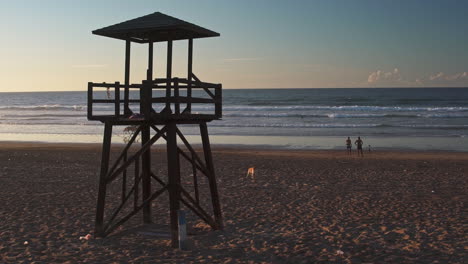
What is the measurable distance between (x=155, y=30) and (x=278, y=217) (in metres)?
5.76

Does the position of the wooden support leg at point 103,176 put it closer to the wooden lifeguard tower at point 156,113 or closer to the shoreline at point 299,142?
the wooden lifeguard tower at point 156,113

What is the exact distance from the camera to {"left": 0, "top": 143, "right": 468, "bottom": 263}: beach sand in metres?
10.3

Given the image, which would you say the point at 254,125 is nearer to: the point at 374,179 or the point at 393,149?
the point at 393,149

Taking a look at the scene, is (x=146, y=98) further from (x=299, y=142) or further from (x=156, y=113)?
(x=299, y=142)

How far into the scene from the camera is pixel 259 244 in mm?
10953

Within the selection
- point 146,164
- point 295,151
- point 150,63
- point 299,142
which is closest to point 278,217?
point 146,164

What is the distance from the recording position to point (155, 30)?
36.4ft

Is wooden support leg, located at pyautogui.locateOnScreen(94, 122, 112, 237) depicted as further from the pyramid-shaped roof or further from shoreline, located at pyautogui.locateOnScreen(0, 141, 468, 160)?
shoreline, located at pyautogui.locateOnScreen(0, 141, 468, 160)

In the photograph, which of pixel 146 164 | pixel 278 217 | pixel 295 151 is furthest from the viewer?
pixel 295 151

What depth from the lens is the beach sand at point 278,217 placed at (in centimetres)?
1026

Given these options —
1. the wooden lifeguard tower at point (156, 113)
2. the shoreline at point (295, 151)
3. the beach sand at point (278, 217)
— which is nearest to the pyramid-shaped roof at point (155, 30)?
the wooden lifeguard tower at point (156, 113)

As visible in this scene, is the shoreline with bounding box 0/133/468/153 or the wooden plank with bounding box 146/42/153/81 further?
the shoreline with bounding box 0/133/468/153

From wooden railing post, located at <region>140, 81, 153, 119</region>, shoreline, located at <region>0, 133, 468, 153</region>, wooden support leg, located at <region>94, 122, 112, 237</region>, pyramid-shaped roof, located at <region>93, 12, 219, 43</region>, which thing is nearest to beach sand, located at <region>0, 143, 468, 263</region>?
wooden support leg, located at <region>94, 122, 112, 237</region>

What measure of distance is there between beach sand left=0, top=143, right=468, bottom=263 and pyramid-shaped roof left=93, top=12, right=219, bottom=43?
14.8 feet
